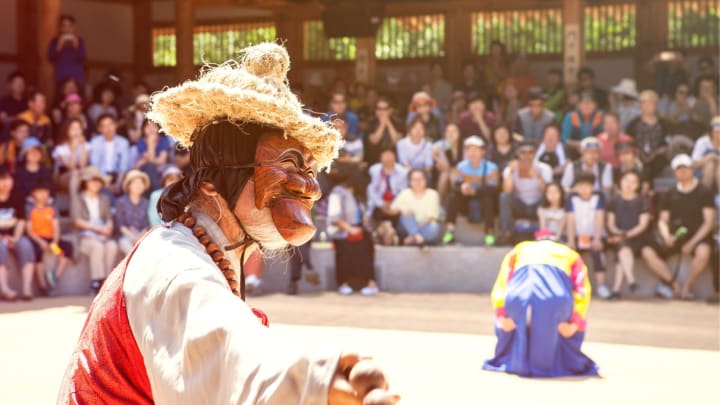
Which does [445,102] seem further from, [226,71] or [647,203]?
[226,71]

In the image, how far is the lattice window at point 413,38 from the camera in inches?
619

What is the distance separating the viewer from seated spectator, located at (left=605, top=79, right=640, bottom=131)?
1128 centimetres

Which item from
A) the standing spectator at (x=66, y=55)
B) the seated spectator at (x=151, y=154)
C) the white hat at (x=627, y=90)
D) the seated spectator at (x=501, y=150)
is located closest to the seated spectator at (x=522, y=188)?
the seated spectator at (x=501, y=150)

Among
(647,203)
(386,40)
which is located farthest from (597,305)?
(386,40)

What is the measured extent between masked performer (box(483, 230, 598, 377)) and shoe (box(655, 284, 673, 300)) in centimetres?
412

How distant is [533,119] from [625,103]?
113cm

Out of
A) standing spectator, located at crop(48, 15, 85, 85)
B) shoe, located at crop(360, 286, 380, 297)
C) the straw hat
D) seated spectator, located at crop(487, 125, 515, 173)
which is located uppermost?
standing spectator, located at crop(48, 15, 85, 85)

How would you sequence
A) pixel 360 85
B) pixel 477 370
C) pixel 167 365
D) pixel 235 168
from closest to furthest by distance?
pixel 167 365, pixel 235 168, pixel 477 370, pixel 360 85

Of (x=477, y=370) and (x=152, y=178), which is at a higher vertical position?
(x=152, y=178)

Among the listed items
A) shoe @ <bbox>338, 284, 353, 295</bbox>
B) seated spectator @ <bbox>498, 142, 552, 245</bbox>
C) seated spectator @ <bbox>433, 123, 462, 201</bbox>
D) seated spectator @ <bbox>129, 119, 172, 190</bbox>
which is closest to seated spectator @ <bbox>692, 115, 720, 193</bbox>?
seated spectator @ <bbox>498, 142, 552, 245</bbox>

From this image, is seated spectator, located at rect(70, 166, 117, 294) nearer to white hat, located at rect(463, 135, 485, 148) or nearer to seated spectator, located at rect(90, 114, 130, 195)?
seated spectator, located at rect(90, 114, 130, 195)

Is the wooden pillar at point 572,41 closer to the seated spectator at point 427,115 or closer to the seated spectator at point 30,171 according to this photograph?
the seated spectator at point 427,115

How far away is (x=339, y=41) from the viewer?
16031 mm

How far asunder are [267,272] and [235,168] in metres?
9.39
